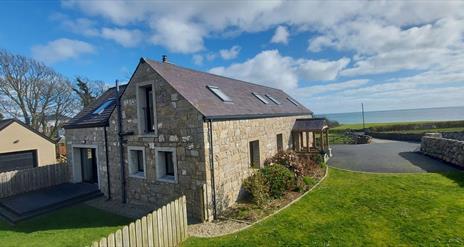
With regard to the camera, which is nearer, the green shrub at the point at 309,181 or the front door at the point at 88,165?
the green shrub at the point at 309,181

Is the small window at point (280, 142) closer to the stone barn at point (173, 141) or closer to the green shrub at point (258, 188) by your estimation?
the stone barn at point (173, 141)

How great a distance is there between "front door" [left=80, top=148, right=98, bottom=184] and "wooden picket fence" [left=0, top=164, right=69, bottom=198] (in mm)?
1083

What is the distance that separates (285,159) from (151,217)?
894 cm

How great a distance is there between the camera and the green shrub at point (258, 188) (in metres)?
10.9

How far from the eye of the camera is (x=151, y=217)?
709 cm

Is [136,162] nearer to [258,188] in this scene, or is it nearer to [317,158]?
[258,188]

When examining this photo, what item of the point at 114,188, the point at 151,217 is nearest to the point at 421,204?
the point at 151,217

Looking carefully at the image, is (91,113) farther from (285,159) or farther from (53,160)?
(285,159)

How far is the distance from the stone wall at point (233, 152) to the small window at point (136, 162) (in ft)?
13.5

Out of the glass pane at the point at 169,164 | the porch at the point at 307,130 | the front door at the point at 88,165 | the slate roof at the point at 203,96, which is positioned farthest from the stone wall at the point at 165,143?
the porch at the point at 307,130

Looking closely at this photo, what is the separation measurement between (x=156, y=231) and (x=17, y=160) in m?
17.3

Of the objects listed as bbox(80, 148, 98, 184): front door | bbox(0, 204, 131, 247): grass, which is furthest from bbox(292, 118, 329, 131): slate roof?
bbox(80, 148, 98, 184): front door

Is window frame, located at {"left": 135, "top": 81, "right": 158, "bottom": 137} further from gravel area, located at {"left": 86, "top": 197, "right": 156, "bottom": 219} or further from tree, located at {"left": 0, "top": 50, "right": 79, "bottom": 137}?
tree, located at {"left": 0, "top": 50, "right": 79, "bottom": 137}

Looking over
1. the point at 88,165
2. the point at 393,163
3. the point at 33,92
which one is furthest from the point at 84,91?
the point at 393,163
